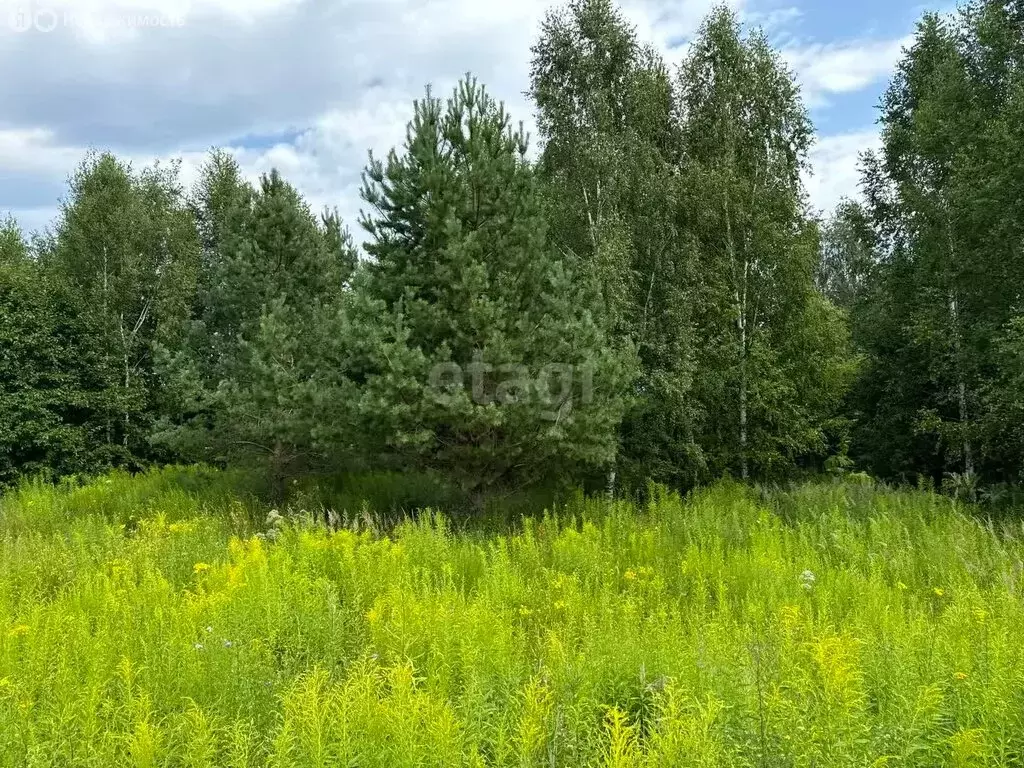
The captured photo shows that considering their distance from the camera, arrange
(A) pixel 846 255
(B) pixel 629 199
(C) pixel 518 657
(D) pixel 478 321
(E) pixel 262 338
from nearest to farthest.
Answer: (C) pixel 518 657, (D) pixel 478 321, (E) pixel 262 338, (B) pixel 629 199, (A) pixel 846 255

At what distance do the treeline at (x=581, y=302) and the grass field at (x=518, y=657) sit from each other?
274 cm

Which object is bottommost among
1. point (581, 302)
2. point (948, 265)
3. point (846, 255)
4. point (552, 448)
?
point (552, 448)

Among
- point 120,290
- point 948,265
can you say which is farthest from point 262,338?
point 948,265

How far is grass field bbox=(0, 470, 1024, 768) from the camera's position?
2.43 meters

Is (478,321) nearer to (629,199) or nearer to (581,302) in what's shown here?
(581,302)

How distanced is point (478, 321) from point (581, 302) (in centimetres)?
195

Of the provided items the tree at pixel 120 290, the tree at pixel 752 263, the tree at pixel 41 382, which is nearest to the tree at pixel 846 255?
the tree at pixel 752 263

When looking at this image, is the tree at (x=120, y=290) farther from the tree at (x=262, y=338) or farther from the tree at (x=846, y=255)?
the tree at (x=846, y=255)

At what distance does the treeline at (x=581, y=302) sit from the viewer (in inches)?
335

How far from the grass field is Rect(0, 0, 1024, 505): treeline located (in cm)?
274

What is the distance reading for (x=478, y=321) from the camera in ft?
26.7

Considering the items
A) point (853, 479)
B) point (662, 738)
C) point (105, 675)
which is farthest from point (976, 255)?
point (105, 675)

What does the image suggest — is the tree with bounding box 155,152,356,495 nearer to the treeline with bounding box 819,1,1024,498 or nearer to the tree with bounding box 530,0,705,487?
the tree with bounding box 530,0,705,487

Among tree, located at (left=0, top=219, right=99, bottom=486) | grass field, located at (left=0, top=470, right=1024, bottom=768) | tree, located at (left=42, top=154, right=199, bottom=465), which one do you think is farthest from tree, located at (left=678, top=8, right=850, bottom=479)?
tree, located at (left=0, top=219, right=99, bottom=486)
